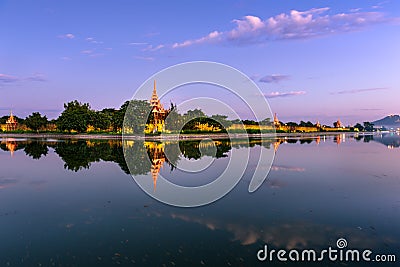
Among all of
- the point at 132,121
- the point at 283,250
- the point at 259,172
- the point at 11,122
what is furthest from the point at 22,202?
the point at 11,122

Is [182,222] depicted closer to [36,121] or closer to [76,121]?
[76,121]

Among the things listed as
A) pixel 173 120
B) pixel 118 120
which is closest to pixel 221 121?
pixel 173 120

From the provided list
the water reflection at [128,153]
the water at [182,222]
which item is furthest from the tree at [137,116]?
the water at [182,222]

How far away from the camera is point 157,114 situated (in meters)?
67.1

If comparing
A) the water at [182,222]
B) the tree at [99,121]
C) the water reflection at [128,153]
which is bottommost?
the water at [182,222]

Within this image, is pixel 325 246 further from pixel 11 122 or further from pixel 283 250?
pixel 11 122

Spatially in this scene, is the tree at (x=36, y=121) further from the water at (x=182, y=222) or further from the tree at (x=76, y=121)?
the water at (x=182, y=222)

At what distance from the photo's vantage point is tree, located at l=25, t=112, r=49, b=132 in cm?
8550

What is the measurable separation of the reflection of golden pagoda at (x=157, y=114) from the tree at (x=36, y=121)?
36.5m

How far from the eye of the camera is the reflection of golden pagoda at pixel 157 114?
64.7 m

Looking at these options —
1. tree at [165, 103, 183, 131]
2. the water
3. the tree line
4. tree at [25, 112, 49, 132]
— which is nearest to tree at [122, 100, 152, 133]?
the tree line

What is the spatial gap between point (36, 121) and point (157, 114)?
40.4 meters

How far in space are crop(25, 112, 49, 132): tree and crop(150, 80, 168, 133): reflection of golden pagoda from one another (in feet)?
120

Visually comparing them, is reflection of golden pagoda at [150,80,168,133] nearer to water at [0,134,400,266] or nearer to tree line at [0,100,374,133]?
tree line at [0,100,374,133]
